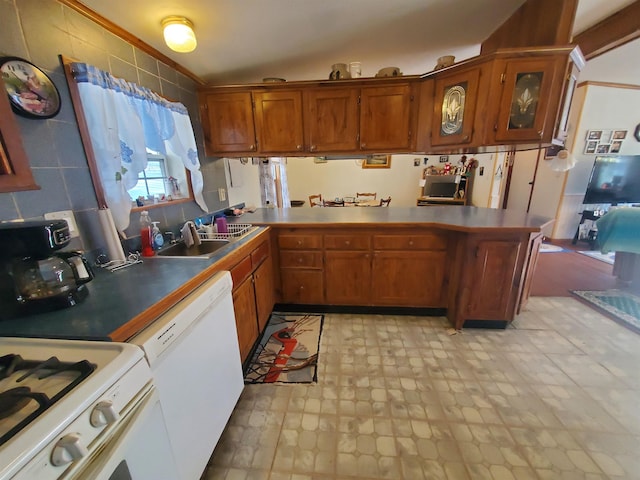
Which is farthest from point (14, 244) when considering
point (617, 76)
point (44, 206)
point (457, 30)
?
point (617, 76)

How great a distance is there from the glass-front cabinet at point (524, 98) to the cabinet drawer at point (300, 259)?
179 cm

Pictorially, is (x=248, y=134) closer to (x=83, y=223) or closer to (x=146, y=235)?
(x=146, y=235)

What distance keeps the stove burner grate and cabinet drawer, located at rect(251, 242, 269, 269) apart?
1271mm

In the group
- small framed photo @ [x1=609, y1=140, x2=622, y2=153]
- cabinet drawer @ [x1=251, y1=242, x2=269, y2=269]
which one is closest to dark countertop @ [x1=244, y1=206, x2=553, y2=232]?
cabinet drawer @ [x1=251, y1=242, x2=269, y2=269]

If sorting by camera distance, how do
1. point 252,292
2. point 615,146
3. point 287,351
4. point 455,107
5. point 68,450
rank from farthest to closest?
point 615,146, point 455,107, point 287,351, point 252,292, point 68,450

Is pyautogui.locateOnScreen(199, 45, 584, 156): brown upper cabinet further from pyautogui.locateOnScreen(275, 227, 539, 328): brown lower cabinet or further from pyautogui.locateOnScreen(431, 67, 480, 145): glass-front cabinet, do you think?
pyautogui.locateOnScreen(275, 227, 539, 328): brown lower cabinet

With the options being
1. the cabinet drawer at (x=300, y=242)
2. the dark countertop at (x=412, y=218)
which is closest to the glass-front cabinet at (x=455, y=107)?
the dark countertop at (x=412, y=218)

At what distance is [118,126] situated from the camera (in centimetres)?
144

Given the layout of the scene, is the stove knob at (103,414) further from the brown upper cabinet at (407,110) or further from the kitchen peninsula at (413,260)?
the brown upper cabinet at (407,110)

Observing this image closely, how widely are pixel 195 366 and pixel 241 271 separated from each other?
735 mm

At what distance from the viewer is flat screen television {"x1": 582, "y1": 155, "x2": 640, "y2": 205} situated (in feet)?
13.0

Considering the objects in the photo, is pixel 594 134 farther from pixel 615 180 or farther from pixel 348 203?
pixel 348 203

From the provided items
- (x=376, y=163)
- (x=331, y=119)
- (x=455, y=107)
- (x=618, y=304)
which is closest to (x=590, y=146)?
(x=618, y=304)

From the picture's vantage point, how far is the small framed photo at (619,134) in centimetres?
410
